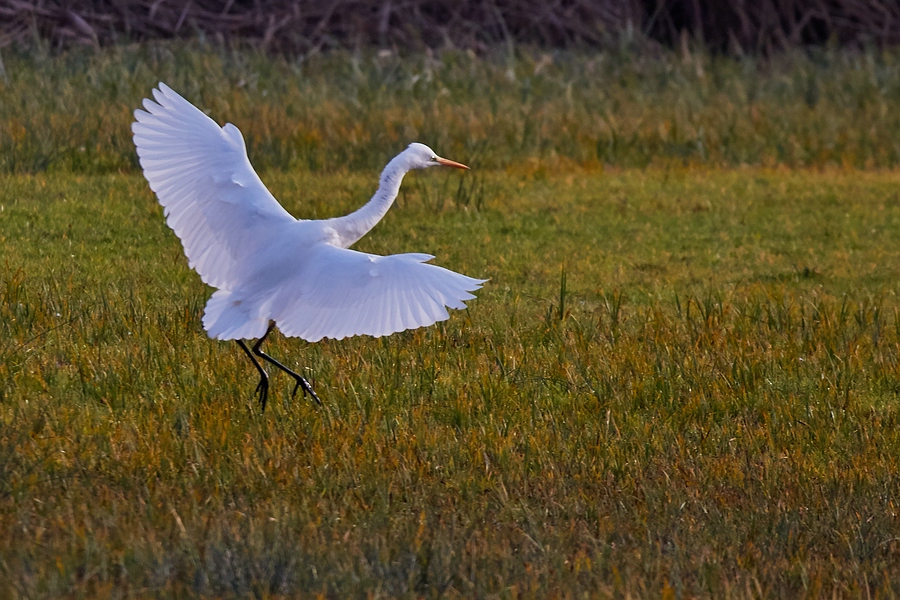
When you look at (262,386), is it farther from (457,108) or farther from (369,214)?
(457,108)

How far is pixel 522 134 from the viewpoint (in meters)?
13.4

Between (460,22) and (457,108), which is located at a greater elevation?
(460,22)

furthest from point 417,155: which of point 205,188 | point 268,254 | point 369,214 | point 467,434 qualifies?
point 467,434

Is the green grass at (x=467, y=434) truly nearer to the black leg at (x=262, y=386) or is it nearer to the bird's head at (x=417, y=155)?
the black leg at (x=262, y=386)

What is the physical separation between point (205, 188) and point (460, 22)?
42.9ft

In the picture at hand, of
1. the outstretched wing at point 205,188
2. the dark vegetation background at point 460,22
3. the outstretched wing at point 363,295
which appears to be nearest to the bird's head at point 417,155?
the outstretched wing at point 205,188

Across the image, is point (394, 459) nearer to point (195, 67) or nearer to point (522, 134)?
point (522, 134)

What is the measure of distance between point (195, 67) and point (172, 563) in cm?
1042

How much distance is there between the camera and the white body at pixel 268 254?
5.38m

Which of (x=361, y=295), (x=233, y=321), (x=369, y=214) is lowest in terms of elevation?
(x=233, y=321)

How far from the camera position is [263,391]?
19.8 ft

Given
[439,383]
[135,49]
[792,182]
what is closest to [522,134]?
[792,182]

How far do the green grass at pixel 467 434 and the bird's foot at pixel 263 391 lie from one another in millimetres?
73

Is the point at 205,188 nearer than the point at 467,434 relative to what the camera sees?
No
